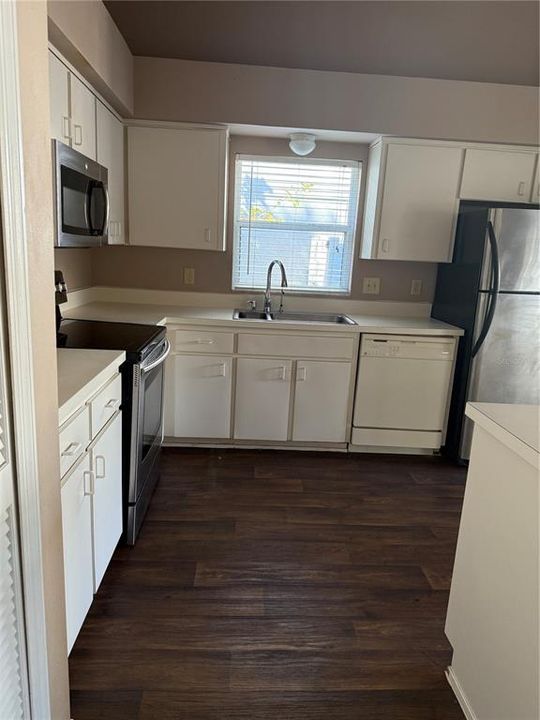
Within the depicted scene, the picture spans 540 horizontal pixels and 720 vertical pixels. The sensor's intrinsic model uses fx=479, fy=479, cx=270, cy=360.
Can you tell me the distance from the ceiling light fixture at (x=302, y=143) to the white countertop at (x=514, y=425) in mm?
2372

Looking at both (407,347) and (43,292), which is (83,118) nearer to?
(43,292)

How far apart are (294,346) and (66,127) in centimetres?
173

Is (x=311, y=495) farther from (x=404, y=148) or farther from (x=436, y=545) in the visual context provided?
(x=404, y=148)

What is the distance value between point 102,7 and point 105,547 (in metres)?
2.51

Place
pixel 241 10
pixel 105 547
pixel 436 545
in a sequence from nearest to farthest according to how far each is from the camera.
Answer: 1. pixel 105 547
2. pixel 436 545
3. pixel 241 10

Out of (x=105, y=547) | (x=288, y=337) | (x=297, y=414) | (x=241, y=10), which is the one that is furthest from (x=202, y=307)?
(x=105, y=547)

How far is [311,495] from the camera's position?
8.95 feet

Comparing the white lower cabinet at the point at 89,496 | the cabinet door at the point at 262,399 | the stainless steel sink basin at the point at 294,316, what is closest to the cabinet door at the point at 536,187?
the stainless steel sink basin at the point at 294,316

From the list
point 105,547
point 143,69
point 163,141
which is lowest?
point 105,547

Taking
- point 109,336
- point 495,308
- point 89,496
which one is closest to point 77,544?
point 89,496

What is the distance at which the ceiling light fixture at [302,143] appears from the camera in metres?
3.22

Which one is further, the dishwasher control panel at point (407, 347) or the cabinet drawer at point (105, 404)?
the dishwasher control panel at point (407, 347)

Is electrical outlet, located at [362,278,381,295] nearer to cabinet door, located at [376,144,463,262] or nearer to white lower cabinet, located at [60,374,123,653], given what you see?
cabinet door, located at [376,144,463,262]

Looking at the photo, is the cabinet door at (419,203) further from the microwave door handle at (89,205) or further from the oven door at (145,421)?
the microwave door handle at (89,205)
